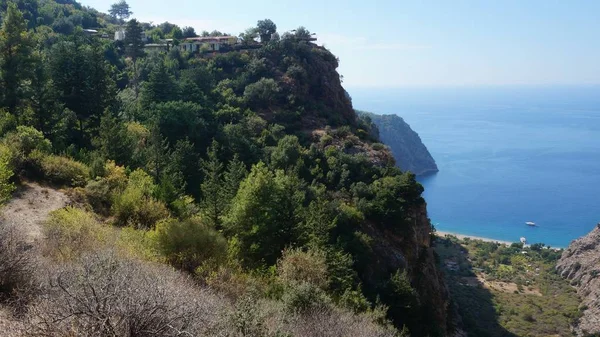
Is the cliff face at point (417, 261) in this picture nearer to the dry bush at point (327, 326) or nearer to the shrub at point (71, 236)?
the dry bush at point (327, 326)

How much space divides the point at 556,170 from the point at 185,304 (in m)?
157

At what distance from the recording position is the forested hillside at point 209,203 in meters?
9.81

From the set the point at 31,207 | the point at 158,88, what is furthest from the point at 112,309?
the point at 158,88

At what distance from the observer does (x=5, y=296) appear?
1020 cm

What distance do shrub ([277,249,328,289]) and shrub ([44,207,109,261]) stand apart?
677cm

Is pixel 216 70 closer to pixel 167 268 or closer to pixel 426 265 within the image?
pixel 426 265

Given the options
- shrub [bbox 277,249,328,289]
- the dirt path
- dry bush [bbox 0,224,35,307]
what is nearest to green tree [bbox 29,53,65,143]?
the dirt path

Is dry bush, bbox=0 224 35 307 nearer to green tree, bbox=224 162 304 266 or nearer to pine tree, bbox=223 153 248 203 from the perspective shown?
green tree, bbox=224 162 304 266

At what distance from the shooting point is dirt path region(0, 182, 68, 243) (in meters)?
16.5

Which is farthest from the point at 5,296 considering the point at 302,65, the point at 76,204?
the point at 302,65

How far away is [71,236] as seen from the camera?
13836 mm

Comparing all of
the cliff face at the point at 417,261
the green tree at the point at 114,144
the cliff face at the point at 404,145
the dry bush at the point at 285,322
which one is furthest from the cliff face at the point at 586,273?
the cliff face at the point at 404,145

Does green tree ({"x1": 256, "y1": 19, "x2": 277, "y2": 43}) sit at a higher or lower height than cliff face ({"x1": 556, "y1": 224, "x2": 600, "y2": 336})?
higher

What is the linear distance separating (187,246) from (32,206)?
8.31m
